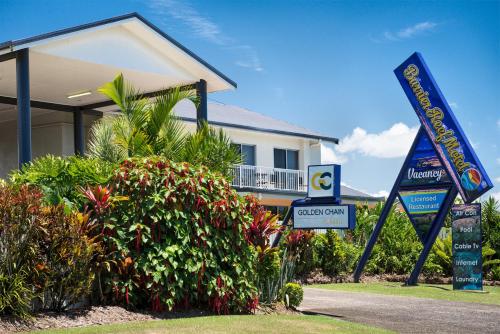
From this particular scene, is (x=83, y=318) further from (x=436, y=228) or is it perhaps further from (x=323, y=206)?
(x=436, y=228)

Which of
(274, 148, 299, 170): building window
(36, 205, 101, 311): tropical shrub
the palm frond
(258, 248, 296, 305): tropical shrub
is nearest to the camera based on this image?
(36, 205, 101, 311): tropical shrub

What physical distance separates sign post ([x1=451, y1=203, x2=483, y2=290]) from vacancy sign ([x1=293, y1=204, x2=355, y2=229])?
539 centimetres

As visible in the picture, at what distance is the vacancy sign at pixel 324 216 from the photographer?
533 inches

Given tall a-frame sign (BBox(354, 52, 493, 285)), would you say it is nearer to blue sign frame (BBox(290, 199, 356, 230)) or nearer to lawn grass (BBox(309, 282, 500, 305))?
lawn grass (BBox(309, 282, 500, 305))

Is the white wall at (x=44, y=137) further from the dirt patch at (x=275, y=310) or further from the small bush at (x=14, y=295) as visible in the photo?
the small bush at (x=14, y=295)

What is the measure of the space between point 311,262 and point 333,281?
0.81m

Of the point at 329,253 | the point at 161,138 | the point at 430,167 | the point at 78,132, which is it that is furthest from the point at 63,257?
the point at 78,132

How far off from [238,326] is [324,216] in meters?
4.87

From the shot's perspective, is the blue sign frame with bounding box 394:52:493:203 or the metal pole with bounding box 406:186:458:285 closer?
the blue sign frame with bounding box 394:52:493:203

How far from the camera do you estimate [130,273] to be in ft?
33.8

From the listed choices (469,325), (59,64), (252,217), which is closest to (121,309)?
(252,217)

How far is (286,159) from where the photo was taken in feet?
109

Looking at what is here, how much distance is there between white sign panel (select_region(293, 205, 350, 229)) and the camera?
1363 centimetres

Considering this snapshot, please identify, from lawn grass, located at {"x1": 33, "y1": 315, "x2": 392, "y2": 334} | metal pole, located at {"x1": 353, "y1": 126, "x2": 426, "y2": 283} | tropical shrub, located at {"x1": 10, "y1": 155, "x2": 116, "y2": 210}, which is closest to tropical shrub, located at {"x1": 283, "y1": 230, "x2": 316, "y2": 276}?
metal pole, located at {"x1": 353, "y1": 126, "x2": 426, "y2": 283}
